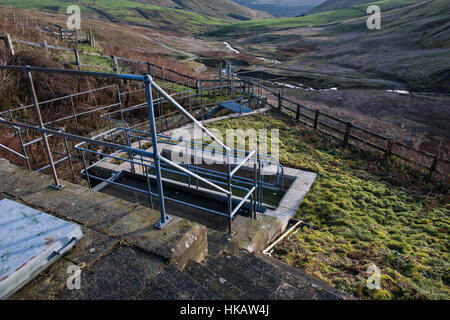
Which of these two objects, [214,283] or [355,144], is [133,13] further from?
[214,283]

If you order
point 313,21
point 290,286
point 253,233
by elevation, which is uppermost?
point 313,21

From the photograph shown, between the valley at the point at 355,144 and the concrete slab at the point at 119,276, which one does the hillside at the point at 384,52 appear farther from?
the concrete slab at the point at 119,276

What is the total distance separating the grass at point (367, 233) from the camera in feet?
13.0

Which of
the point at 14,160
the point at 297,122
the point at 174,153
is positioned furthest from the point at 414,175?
the point at 14,160

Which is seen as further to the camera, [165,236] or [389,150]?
[389,150]

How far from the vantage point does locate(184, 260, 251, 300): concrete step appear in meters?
2.35

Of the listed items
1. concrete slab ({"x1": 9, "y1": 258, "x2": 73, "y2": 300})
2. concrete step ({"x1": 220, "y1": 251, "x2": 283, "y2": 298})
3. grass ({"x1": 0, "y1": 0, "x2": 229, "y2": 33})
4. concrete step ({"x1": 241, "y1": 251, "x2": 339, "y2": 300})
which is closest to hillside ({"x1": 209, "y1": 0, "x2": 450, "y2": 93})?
concrete step ({"x1": 241, "y1": 251, "x2": 339, "y2": 300})

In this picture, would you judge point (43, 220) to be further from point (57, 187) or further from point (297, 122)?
point (297, 122)

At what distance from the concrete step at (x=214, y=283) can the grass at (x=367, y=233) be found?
6.67 feet

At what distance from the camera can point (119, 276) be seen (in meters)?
2.25

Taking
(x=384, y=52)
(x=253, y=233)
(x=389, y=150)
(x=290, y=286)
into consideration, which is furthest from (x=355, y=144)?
(x=384, y=52)

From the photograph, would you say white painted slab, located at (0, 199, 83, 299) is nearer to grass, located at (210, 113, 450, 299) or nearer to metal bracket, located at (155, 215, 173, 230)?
metal bracket, located at (155, 215, 173, 230)

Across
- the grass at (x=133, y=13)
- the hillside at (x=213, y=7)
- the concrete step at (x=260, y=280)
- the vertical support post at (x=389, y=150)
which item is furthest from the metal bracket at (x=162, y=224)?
the hillside at (x=213, y=7)

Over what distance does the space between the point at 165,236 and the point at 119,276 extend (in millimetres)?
541
